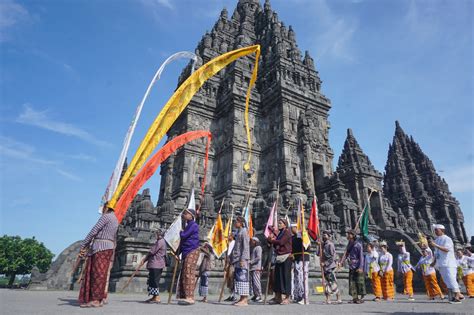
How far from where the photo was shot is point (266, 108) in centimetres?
2952

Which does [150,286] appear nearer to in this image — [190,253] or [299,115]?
[190,253]

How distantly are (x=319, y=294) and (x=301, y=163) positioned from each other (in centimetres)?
1456

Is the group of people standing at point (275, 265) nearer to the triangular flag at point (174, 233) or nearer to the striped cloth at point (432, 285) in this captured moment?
the striped cloth at point (432, 285)

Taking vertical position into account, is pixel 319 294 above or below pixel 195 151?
below

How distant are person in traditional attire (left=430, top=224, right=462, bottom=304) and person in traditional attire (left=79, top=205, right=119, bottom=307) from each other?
8113 millimetres

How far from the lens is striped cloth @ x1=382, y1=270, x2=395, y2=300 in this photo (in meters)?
9.58

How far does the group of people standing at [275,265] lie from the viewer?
5977 mm

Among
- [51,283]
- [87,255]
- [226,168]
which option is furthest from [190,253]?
[226,168]

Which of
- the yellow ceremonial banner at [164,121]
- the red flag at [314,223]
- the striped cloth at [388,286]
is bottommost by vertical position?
the striped cloth at [388,286]

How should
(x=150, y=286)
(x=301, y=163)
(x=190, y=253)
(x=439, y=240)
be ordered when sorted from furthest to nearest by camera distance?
1. (x=301, y=163)
2. (x=439, y=240)
3. (x=150, y=286)
4. (x=190, y=253)

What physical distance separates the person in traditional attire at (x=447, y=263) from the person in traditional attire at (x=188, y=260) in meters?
6.42

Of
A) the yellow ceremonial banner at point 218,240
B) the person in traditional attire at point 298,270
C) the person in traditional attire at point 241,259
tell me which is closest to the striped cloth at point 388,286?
the person in traditional attire at point 298,270

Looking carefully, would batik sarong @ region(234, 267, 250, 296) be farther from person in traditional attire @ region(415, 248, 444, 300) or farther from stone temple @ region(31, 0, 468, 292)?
stone temple @ region(31, 0, 468, 292)

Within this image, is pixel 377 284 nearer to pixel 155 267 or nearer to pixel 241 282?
pixel 241 282
